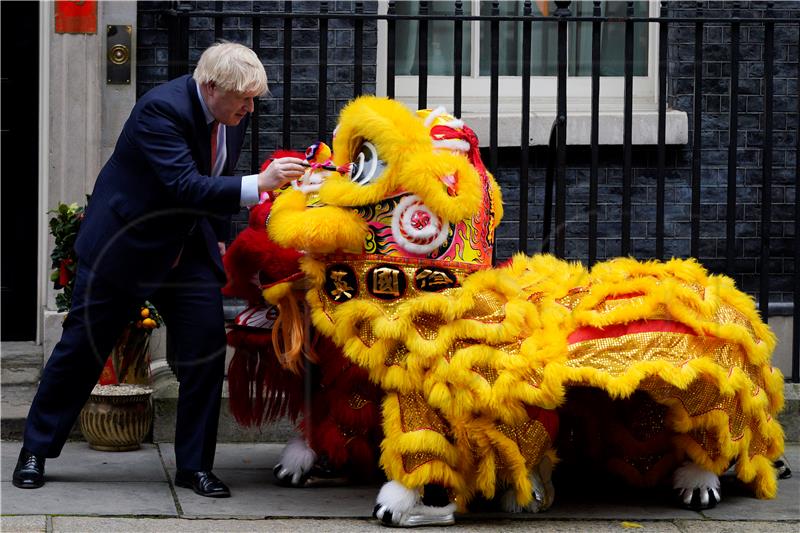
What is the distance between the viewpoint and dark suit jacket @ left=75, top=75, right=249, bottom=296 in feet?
16.1

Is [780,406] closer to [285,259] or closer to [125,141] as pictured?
[285,259]

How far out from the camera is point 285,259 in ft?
16.8

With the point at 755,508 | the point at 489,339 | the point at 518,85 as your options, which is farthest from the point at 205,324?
the point at 518,85

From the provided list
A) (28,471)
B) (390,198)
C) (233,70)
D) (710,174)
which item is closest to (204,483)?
(28,471)

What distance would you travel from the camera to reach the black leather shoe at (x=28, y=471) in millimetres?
5160

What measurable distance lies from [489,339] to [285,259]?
935 mm

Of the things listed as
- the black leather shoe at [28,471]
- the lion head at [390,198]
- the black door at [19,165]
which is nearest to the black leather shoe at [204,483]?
the black leather shoe at [28,471]

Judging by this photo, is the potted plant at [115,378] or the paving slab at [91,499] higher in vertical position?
the potted plant at [115,378]

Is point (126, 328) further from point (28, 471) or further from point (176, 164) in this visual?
point (176, 164)

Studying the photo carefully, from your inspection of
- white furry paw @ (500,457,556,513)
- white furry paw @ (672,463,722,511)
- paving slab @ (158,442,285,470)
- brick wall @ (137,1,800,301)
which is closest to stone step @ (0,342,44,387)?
paving slab @ (158,442,285,470)

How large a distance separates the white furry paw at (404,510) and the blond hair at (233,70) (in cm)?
162

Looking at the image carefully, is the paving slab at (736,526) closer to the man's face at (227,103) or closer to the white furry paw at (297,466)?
the white furry paw at (297,466)

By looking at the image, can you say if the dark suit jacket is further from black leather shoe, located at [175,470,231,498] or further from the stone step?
the stone step

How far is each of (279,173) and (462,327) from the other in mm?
903
